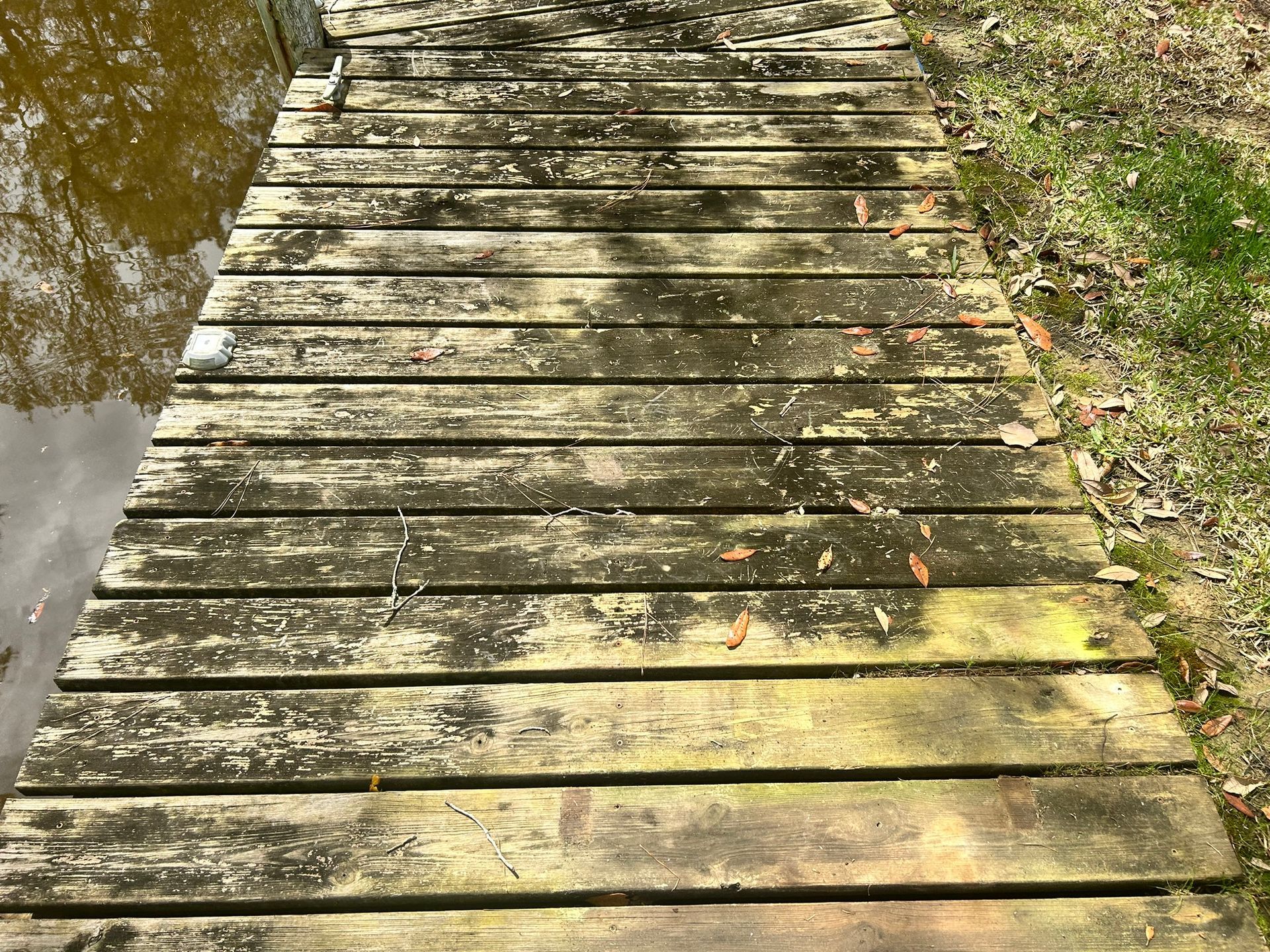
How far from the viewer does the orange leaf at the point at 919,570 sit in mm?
2018

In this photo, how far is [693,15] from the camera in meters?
3.71

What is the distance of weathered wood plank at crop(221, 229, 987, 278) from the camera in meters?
2.67

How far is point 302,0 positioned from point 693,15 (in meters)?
1.67

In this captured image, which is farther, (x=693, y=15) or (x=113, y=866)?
(x=693, y=15)

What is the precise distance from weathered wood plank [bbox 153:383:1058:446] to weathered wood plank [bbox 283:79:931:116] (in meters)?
1.49

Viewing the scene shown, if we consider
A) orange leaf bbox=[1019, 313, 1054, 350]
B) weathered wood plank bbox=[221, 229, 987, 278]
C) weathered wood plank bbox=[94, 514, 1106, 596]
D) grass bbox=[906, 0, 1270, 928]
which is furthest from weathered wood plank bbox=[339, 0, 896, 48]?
weathered wood plank bbox=[94, 514, 1106, 596]

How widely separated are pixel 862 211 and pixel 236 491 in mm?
2229

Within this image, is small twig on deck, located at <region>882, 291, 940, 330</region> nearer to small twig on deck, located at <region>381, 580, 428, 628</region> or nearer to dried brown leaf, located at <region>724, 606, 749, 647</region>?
dried brown leaf, located at <region>724, 606, 749, 647</region>

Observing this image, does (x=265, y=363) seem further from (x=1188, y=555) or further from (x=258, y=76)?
(x=258, y=76)

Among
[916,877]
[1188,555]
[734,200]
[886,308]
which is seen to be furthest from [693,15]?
[916,877]

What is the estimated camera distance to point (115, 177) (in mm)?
4020

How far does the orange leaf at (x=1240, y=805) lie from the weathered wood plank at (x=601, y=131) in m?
2.40

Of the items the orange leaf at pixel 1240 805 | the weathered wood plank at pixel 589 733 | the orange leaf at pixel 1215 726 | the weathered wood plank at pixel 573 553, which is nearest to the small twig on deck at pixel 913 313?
the weathered wood plank at pixel 573 553

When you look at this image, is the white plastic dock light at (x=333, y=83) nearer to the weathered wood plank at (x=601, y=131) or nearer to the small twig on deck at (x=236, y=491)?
the weathered wood plank at (x=601, y=131)
